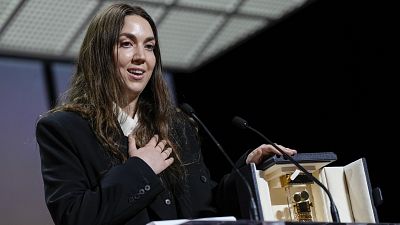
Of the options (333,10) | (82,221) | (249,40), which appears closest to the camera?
(82,221)

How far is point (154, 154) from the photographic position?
2.20m

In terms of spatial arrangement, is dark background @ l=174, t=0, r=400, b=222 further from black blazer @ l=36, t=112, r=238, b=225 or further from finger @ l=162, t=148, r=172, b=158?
finger @ l=162, t=148, r=172, b=158

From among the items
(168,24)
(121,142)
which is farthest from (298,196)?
(168,24)

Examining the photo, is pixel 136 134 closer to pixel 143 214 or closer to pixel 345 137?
pixel 143 214

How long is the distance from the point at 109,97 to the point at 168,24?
270 cm

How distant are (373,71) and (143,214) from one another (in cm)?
261

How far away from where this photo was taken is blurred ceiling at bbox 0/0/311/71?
179 inches

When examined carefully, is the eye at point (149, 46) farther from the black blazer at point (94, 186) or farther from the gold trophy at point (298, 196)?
the gold trophy at point (298, 196)

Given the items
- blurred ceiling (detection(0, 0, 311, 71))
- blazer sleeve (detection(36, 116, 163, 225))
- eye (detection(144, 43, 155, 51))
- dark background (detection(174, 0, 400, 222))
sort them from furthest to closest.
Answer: blurred ceiling (detection(0, 0, 311, 71)) → dark background (detection(174, 0, 400, 222)) → eye (detection(144, 43, 155, 51)) → blazer sleeve (detection(36, 116, 163, 225))

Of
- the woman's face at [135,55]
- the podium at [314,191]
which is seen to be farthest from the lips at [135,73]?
the podium at [314,191]

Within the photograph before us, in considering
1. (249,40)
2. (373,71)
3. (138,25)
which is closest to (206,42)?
(249,40)

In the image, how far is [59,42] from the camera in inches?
186

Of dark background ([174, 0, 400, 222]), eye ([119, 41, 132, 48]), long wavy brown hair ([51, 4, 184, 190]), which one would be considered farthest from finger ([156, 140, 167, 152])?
dark background ([174, 0, 400, 222])

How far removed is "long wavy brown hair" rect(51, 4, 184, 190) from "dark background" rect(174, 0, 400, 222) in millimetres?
2171
